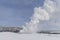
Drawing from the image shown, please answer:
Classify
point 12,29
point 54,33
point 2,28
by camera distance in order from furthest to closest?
point 2,28, point 12,29, point 54,33

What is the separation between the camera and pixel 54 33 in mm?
18531
